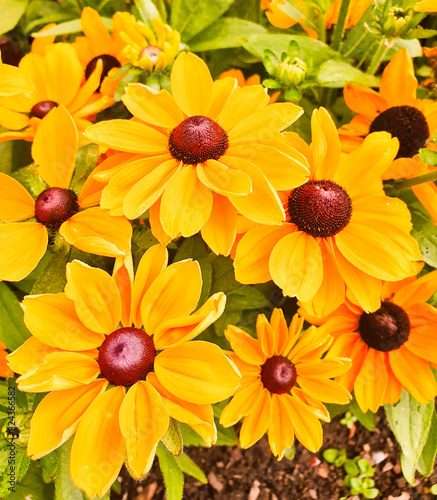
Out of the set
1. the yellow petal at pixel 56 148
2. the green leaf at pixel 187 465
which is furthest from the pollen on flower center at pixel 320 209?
the green leaf at pixel 187 465

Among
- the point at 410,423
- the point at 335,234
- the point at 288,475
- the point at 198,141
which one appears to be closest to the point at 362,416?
the point at 410,423

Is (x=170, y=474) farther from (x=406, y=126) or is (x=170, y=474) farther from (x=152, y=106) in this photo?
(x=406, y=126)

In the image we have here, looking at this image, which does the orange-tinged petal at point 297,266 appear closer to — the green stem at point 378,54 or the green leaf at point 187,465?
the green stem at point 378,54

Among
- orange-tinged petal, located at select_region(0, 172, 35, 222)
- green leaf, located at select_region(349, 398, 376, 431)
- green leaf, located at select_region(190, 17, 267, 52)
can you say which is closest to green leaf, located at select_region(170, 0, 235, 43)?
green leaf, located at select_region(190, 17, 267, 52)

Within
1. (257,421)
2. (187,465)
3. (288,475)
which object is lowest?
(288,475)

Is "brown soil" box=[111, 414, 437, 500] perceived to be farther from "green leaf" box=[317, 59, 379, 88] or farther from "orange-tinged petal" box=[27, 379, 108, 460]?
"green leaf" box=[317, 59, 379, 88]

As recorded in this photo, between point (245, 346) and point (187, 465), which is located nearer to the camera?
point (245, 346)
